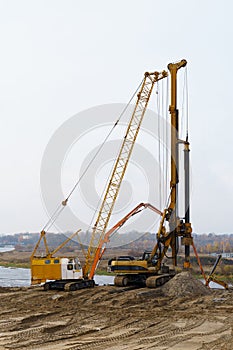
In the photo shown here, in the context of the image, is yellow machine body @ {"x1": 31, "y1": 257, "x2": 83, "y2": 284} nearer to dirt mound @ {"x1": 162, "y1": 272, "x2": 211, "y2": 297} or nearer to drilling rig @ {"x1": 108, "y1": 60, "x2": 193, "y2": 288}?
drilling rig @ {"x1": 108, "y1": 60, "x2": 193, "y2": 288}

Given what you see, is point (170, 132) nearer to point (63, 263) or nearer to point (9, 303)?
point (63, 263)

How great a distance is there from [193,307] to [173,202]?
11375 mm

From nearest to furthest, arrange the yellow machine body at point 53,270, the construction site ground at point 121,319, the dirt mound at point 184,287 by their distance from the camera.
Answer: the construction site ground at point 121,319 < the dirt mound at point 184,287 < the yellow machine body at point 53,270

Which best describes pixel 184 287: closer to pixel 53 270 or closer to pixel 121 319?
pixel 53 270

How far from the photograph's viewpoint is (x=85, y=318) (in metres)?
19.2

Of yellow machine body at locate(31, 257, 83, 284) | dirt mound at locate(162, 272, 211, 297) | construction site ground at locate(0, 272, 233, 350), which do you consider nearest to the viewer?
construction site ground at locate(0, 272, 233, 350)

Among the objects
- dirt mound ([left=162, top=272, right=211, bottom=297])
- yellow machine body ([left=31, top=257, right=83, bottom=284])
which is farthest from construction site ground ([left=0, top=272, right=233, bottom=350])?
yellow machine body ([left=31, top=257, right=83, bottom=284])

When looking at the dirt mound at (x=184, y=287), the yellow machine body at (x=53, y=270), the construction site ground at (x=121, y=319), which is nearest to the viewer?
the construction site ground at (x=121, y=319)

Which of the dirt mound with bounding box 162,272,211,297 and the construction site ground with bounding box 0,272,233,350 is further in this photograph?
the dirt mound with bounding box 162,272,211,297

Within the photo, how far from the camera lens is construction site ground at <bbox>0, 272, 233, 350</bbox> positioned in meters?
14.7

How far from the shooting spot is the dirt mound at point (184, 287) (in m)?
27.0

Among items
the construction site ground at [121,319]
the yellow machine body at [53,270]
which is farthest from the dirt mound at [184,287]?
the yellow machine body at [53,270]

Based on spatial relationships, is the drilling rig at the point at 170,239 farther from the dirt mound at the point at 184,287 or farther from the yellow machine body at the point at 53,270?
the yellow machine body at the point at 53,270

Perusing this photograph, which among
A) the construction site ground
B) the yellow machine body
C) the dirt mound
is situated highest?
the yellow machine body
